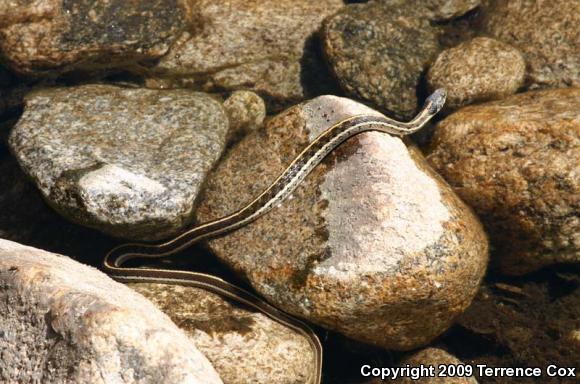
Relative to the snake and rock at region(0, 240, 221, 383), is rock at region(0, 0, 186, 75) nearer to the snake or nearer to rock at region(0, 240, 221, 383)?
the snake

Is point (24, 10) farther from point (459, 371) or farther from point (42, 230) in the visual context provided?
point (459, 371)

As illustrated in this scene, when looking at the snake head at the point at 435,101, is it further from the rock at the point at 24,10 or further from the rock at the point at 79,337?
the rock at the point at 24,10

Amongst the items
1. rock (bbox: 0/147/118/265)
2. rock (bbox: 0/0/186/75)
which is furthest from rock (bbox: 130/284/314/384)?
rock (bbox: 0/0/186/75)

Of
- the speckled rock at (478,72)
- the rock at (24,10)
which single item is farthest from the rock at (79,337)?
the speckled rock at (478,72)

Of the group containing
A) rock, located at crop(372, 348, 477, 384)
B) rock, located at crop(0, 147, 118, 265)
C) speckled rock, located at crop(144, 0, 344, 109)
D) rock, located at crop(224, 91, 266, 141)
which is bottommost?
rock, located at crop(0, 147, 118, 265)

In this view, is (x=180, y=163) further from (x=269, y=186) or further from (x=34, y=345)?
(x=34, y=345)

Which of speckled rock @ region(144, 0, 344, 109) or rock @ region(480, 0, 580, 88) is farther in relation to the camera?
speckled rock @ region(144, 0, 344, 109)

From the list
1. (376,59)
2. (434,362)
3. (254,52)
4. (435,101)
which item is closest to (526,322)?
(434,362)
